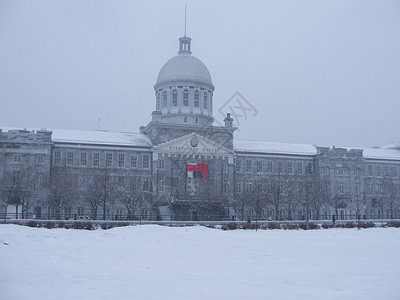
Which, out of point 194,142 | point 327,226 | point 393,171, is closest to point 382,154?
point 393,171

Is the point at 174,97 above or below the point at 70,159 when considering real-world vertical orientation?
above

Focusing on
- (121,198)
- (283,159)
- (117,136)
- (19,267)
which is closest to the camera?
(19,267)

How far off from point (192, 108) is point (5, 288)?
53.1 metres

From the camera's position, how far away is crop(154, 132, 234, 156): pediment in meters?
57.7

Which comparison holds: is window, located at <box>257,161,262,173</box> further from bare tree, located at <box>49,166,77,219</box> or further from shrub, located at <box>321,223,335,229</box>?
bare tree, located at <box>49,166,77,219</box>

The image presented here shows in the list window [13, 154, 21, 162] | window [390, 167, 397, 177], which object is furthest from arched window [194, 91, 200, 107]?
window [390, 167, 397, 177]

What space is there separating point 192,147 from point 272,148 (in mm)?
13596

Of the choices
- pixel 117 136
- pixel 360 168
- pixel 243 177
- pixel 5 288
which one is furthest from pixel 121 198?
pixel 5 288

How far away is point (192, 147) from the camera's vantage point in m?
58.2

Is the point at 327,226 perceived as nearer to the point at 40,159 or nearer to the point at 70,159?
the point at 70,159

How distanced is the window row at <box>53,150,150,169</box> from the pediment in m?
2.65

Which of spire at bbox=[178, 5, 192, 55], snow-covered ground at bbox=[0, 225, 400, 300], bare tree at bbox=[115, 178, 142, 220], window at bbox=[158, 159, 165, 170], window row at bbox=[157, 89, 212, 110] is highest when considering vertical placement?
spire at bbox=[178, 5, 192, 55]

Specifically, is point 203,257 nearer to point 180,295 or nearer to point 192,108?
point 180,295

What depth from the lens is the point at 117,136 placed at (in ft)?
197
